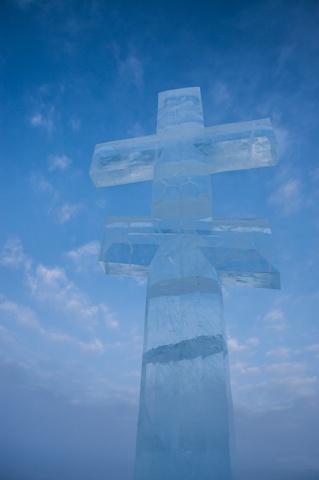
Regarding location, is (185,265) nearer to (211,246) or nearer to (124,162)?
(211,246)

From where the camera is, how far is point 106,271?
11.6 feet

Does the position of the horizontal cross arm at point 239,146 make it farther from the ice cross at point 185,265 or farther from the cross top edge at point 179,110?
the cross top edge at point 179,110

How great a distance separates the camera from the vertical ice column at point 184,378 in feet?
7.83

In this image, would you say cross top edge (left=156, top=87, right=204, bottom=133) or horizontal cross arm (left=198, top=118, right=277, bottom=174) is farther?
cross top edge (left=156, top=87, right=204, bottom=133)

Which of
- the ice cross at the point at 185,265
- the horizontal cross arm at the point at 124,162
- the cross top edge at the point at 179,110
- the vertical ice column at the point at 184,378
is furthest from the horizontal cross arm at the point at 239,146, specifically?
the vertical ice column at the point at 184,378

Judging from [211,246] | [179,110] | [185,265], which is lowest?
[185,265]

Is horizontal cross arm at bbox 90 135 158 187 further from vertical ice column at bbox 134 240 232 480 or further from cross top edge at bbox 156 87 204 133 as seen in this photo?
vertical ice column at bbox 134 240 232 480

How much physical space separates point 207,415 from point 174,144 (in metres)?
2.82

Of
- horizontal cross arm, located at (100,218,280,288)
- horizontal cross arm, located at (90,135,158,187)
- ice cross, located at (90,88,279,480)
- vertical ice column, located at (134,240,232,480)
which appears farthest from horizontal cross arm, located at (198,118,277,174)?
vertical ice column, located at (134,240,232,480)

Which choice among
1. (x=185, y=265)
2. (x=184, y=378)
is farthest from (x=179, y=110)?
(x=184, y=378)

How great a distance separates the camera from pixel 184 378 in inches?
105

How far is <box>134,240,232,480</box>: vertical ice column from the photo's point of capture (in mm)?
2387

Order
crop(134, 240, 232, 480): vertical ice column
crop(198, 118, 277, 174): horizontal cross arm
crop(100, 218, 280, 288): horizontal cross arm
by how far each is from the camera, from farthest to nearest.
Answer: crop(198, 118, 277, 174): horizontal cross arm < crop(100, 218, 280, 288): horizontal cross arm < crop(134, 240, 232, 480): vertical ice column

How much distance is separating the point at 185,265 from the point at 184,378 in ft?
3.14
